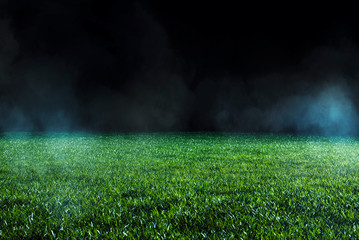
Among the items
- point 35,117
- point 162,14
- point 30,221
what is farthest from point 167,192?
point 35,117

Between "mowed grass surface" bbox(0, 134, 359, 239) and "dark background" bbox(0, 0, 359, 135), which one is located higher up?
"dark background" bbox(0, 0, 359, 135)

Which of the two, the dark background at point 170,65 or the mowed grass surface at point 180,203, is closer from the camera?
the mowed grass surface at point 180,203

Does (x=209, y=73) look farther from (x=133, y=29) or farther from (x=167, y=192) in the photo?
(x=167, y=192)

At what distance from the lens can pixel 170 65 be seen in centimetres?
3078

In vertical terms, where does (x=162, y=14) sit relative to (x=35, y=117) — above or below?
above

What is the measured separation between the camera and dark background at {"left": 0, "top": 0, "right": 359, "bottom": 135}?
27.4 m

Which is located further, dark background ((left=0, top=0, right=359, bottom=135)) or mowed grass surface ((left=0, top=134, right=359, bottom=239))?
dark background ((left=0, top=0, right=359, bottom=135))

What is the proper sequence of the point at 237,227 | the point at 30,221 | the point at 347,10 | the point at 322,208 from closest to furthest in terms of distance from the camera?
1. the point at 237,227
2. the point at 30,221
3. the point at 322,208
4. the point at 347,10

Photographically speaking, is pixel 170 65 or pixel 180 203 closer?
pixel 180 203

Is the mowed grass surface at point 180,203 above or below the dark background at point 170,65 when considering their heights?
below

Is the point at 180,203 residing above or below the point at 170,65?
below

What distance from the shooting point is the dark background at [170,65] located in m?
27.4

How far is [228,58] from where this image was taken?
29750 millimetres

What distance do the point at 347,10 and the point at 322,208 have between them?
90.7 feet
